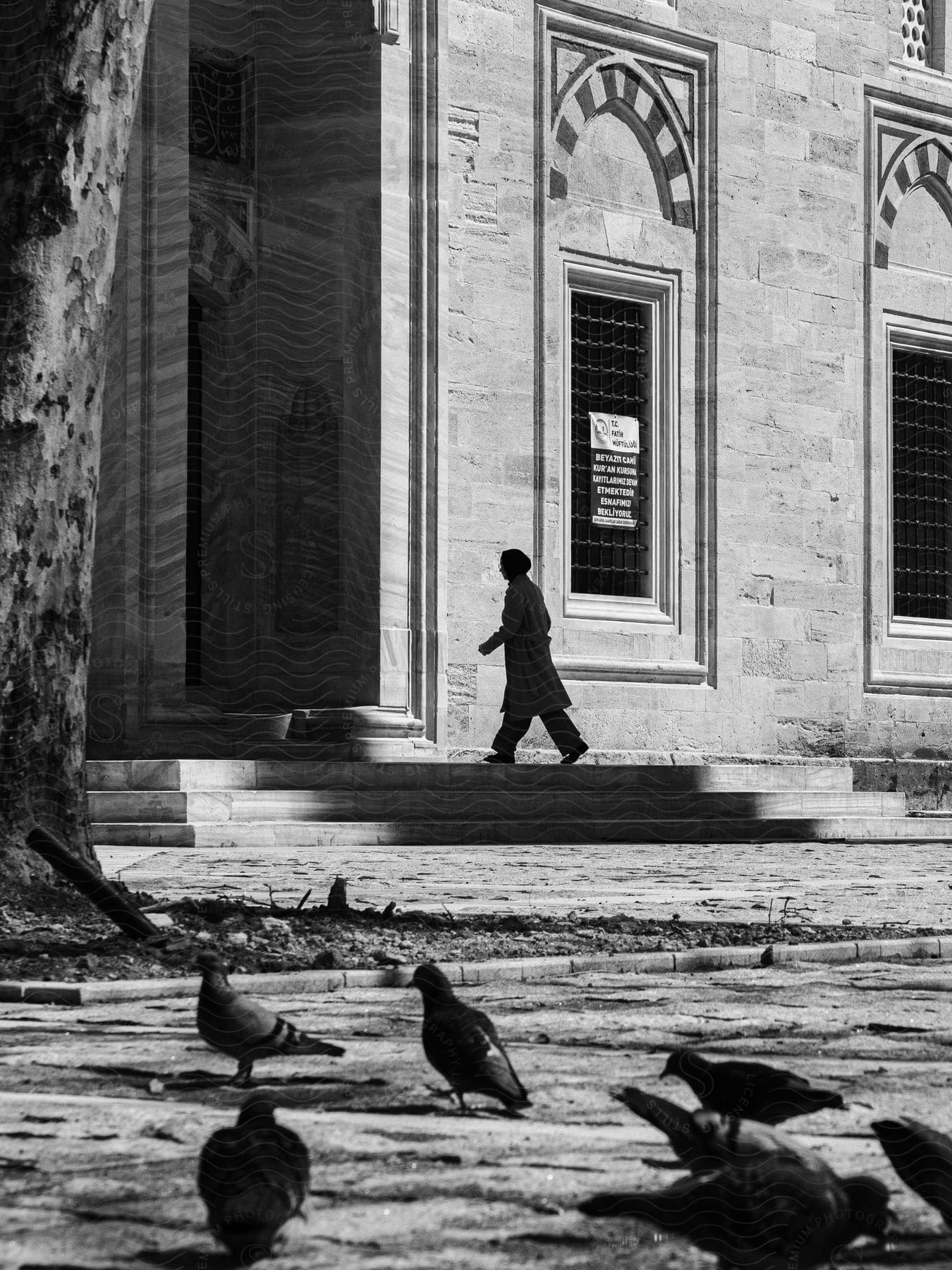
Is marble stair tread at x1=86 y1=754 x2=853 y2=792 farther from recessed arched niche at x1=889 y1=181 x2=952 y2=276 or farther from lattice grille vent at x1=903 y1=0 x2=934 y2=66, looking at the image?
lattice grille vent at x1=903 y1=0 x2=934 y2=66

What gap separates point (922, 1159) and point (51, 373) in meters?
5.87

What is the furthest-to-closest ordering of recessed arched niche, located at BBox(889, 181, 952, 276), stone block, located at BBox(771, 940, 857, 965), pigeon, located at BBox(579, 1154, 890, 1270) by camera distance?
recessed arched niche, located at BBox(889, 181, 952, 276), stone block, located at BBox(771, 940, 857, 965), pigeon, located at BBox(579, 1154, 890, 1270)

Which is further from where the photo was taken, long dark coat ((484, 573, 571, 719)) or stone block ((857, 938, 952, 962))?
long dark coat ((484, 573, 571, 719))

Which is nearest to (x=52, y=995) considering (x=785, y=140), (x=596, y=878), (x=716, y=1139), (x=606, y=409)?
(x=716, y=1139)

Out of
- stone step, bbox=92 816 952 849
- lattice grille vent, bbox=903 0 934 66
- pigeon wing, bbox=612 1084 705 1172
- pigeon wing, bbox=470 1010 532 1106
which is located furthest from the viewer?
lattice grille vent, bbox=903 0 934 66

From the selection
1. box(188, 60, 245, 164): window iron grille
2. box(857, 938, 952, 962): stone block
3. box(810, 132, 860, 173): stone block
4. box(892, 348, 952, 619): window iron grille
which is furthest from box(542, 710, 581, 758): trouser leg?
box(857, 938, 952, 962): stone block

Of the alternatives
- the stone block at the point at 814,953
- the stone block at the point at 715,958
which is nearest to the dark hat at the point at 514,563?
the stone block at the point at 814,953

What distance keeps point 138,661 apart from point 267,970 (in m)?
12.5

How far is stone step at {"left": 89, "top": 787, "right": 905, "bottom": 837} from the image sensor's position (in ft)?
49.2

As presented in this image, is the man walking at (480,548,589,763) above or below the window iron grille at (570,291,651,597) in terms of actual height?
below

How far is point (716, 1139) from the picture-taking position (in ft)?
9.22

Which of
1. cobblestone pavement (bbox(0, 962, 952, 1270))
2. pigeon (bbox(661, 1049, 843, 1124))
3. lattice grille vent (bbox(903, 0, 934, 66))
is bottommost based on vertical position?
cobblestone pavement (bbox(0, 962, 952, 1270))

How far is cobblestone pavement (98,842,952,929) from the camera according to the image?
9.26 m

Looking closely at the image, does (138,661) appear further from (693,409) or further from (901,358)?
(901,358)
